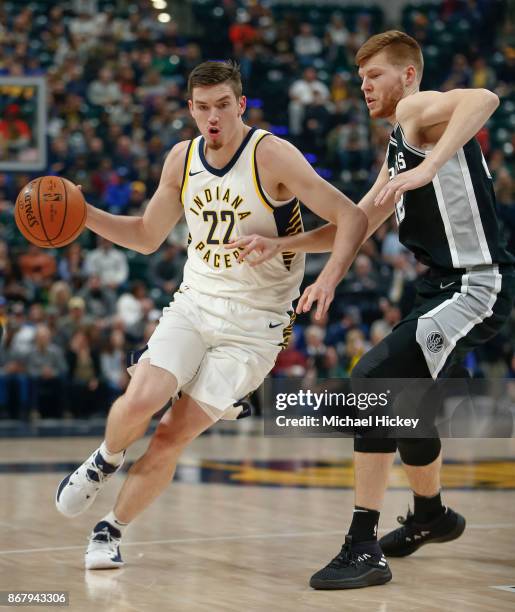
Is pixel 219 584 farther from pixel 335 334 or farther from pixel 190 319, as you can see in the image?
pixel 335 334

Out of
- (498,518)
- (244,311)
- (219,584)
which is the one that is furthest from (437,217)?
(498,518)

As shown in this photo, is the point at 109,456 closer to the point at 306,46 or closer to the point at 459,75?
the point at 459,75

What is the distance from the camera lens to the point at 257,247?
4.83 metres

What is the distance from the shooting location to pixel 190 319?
510cm

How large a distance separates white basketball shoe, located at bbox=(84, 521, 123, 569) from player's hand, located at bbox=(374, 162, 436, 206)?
1.89 meters

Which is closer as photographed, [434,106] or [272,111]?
[434,106]

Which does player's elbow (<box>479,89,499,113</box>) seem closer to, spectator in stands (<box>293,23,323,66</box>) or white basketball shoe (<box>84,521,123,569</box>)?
white basketball shoe (<box>84,521,123,569</box>)

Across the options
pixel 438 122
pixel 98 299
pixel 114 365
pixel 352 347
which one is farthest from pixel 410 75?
pixel 98 299


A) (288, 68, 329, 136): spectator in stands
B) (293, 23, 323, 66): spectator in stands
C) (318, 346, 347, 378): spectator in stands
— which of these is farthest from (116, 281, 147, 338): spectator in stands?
(293, 23, 323, 66): spectator in stands

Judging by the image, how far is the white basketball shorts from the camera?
4.92m

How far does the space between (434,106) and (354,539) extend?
5.87ft

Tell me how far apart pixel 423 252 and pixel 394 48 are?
0.88 meters

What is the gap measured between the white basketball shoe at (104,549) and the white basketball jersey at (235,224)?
114cm

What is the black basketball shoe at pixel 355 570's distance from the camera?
180 inches
